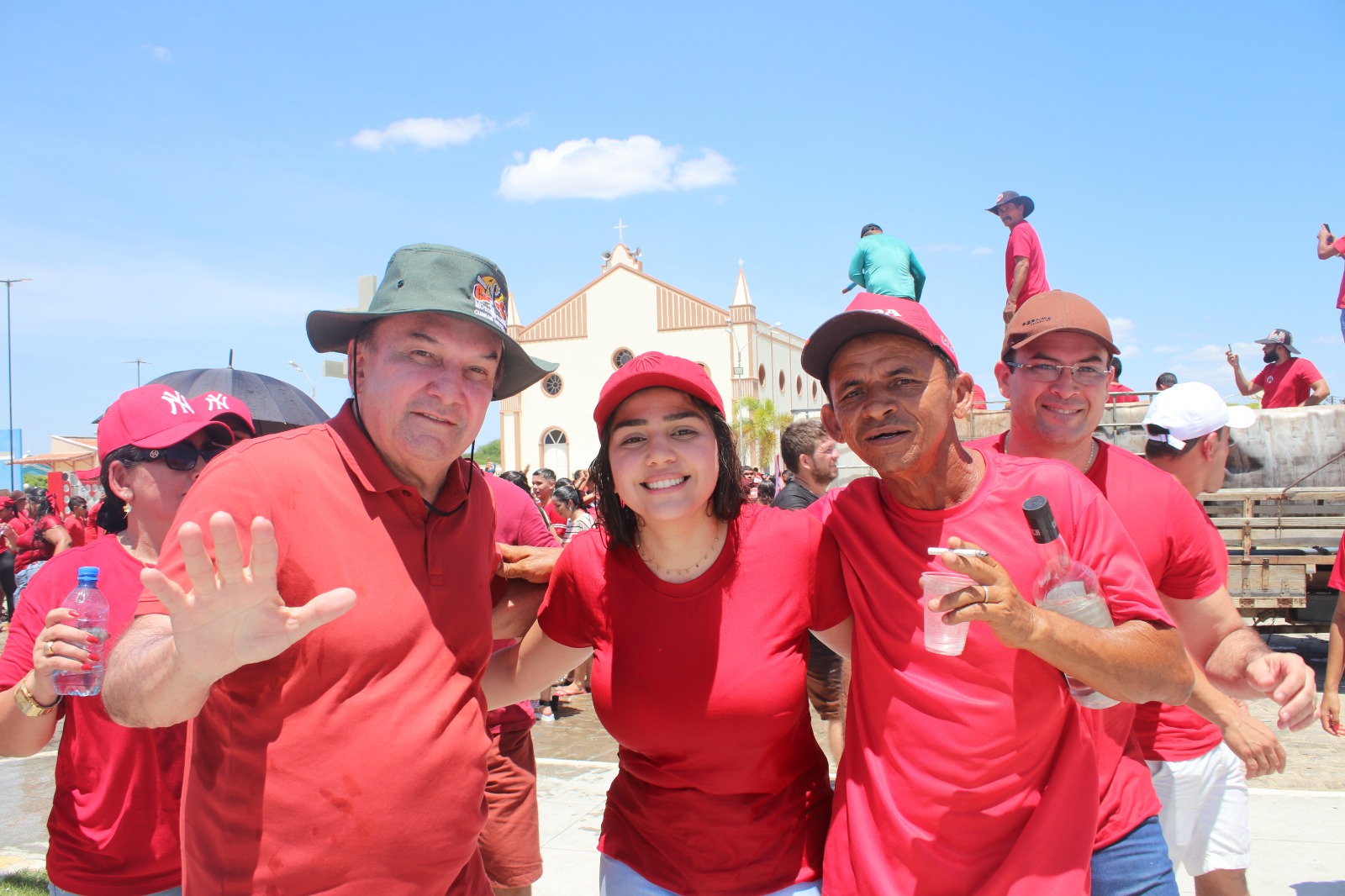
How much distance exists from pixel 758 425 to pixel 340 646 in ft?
149

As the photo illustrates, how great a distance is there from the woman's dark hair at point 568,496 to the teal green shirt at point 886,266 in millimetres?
6284

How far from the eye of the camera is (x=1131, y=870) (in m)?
2.31

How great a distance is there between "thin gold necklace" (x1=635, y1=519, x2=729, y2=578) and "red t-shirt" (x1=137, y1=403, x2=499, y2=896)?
626mm

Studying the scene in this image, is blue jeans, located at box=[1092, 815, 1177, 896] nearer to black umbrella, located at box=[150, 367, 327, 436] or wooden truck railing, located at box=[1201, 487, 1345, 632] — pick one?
black umbrella, located at box=[150, 367, 327, 436]

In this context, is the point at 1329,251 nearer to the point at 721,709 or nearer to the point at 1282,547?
the point at 1282,547

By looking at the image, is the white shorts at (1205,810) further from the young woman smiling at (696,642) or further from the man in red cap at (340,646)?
the man in red cap at (340,646)

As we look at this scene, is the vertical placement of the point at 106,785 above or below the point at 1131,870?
above

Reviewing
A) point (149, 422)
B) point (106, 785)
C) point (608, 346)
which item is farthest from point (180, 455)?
point (608, 346)

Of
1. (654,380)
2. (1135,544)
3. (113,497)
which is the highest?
(654,380)

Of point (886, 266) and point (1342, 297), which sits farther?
point (1342, 297)

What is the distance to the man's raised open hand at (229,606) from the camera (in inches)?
60.4

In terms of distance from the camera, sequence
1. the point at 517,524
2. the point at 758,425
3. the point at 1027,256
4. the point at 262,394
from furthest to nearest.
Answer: the point at 758,425
the point at 1027,256
the point at 262,394
the point at 517,524

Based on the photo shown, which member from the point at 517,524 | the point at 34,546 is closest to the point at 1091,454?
the point at 517,524

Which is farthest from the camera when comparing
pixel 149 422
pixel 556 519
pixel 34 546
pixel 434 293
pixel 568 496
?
pixel 34 546
